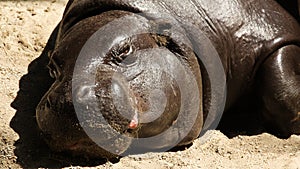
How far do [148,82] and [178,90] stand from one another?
8.6 inches

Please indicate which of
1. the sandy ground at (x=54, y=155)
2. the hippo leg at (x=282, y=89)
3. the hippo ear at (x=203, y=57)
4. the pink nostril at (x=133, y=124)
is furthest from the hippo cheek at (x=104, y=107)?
the hippo leg at (x=282, y=89)

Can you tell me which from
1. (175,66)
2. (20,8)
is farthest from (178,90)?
(20,8)

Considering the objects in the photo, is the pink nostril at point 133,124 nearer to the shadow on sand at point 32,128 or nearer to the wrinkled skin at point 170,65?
the wrinkled skin at point 170,65

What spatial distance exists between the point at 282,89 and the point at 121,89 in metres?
1.08

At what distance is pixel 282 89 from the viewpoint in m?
3.87

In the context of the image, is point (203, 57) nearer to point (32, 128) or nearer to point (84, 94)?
point (84, 94)

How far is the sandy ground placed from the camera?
344 centimetres

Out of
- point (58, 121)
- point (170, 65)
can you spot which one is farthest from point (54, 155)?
point (170, 65)

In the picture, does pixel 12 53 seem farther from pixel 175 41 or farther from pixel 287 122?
pixel 287 122

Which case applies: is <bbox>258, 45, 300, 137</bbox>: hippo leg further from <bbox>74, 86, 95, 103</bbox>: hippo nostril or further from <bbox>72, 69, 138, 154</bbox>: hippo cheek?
<bbox>74, 86, 95, 103</bbox>: hippo nostril

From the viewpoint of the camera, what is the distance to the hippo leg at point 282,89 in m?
3.87

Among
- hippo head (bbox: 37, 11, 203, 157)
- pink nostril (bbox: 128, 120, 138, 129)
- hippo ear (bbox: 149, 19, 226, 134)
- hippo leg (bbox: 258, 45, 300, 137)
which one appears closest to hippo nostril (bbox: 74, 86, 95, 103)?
hippo head (bbox: 37, 11, 203, 157)

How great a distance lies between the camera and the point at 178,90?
11.5 ft

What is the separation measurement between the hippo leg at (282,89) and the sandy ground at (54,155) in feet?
0.32
